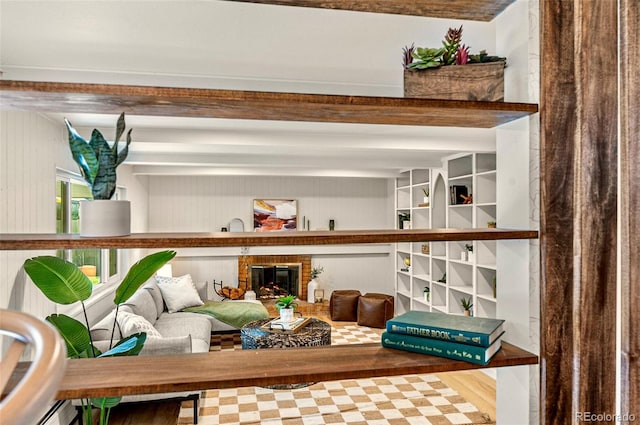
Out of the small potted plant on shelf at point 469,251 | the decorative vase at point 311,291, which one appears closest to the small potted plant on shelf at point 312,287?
the decorative vase at point 311,291

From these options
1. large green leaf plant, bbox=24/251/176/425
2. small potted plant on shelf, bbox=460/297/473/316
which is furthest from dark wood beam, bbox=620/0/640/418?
small potted plant on shelf, bbox=460/297/473/316

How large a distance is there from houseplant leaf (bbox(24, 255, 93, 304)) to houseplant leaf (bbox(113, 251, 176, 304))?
21cm

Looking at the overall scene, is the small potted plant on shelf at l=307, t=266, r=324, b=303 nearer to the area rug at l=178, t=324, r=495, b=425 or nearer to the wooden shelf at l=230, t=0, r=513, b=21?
the area rug at l=178, t=324, r=495, b=425

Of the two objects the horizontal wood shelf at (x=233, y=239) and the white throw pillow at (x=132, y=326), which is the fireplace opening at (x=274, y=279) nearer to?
the white throw pillow at (x=132, y=326)

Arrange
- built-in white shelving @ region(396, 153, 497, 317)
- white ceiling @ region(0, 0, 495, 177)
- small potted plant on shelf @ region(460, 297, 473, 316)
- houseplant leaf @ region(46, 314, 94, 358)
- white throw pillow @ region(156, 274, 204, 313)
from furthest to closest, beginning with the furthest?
white throw pillow @ region(156, 274, 204, 313)
small potted plant on shelf @ region(460, 297, 473, 316)
built-in white shelving @ region(396, 153, 497, 317)
houseplant leaf @ region(46, 314, 94, 358)
white ceiling @ region(0, 0, 495, 177)

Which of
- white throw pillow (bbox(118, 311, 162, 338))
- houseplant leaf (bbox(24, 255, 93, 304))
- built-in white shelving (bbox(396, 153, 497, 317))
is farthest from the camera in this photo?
built-in white shelving (bbox(396, 153, 497, 317))

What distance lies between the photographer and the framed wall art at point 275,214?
24.3ft

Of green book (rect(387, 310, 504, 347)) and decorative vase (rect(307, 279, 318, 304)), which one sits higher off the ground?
green book (rect(387, 310, 504, 347))

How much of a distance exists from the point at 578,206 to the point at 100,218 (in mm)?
1328

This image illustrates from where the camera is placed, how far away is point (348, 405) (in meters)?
3.78

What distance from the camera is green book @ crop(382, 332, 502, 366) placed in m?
1.20

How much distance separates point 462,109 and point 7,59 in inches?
80.6

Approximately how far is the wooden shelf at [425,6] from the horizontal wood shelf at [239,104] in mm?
318

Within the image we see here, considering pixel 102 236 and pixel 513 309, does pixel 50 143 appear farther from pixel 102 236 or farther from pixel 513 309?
pixel 513 309
